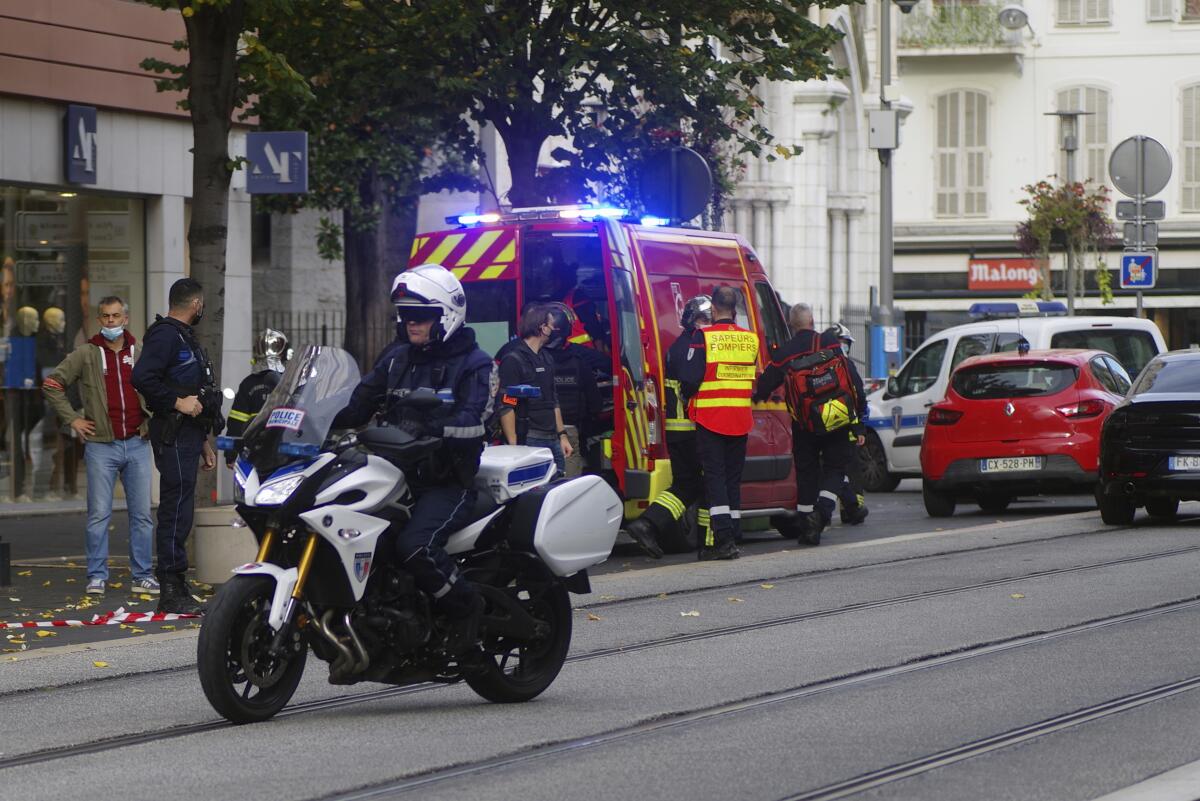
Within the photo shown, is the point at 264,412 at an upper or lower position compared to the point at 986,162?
lower

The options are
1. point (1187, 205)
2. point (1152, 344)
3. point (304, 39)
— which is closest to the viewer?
point (304, 39)

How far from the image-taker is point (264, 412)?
792 centimetres

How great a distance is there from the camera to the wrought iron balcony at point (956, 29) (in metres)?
57.9

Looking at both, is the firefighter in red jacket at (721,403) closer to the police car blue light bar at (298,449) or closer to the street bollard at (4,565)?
the street bollard at (4,565)

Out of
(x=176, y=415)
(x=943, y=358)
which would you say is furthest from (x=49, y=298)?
(x=943, y=358)

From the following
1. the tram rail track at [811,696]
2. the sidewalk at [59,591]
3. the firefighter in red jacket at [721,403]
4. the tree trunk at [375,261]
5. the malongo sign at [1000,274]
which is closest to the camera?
the tram rail track at [811,696]

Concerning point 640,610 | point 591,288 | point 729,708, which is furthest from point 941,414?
point 729,708

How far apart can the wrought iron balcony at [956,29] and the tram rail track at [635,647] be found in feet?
145

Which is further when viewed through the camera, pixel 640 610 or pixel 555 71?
pixel 555 71

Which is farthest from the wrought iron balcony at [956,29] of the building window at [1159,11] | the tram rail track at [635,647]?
the tram rail track at [635,647]

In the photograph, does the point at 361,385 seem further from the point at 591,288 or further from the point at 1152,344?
the point at 1152,344

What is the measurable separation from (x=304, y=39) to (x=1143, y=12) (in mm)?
43651

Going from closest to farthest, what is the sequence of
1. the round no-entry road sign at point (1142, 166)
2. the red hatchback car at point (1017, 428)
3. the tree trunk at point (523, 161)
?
the red hatchback car at point (1017, 428) → the tree trunk at point (523, 161) → the round no-entry road sign at point (1142, 166)

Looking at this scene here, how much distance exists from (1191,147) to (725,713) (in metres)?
52.9
